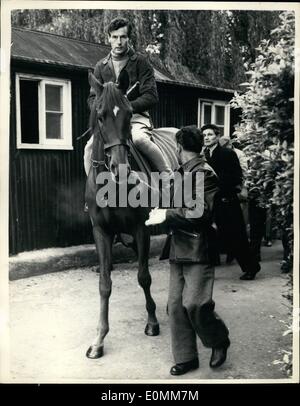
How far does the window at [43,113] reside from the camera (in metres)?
7.12

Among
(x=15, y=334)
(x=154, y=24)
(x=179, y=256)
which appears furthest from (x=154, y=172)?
(x=154, y=24)

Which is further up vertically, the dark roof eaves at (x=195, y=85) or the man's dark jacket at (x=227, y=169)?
the dark roof eaves at (x=195, y=85)

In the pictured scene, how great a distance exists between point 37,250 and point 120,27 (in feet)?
13.0

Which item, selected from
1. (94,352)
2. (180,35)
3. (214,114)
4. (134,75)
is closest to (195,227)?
(94,352)

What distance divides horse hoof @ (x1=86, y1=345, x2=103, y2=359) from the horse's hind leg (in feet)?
2.24

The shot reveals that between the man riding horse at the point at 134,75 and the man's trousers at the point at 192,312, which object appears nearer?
the man's trousers at the point at 192,312

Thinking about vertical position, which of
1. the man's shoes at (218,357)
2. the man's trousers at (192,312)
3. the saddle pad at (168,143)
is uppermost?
the saddle pad at (168,143)

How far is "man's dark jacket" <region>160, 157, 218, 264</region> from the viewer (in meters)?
3.63

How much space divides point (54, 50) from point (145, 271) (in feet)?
14.9

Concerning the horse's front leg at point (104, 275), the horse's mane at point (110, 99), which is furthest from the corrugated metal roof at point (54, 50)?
the horse's front leg at point (104, 275)

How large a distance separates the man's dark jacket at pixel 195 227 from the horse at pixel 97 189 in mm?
630

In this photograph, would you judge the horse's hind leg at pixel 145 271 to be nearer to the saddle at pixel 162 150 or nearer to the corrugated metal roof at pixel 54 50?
the saddle at pixel 162 150

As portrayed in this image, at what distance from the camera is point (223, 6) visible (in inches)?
158
